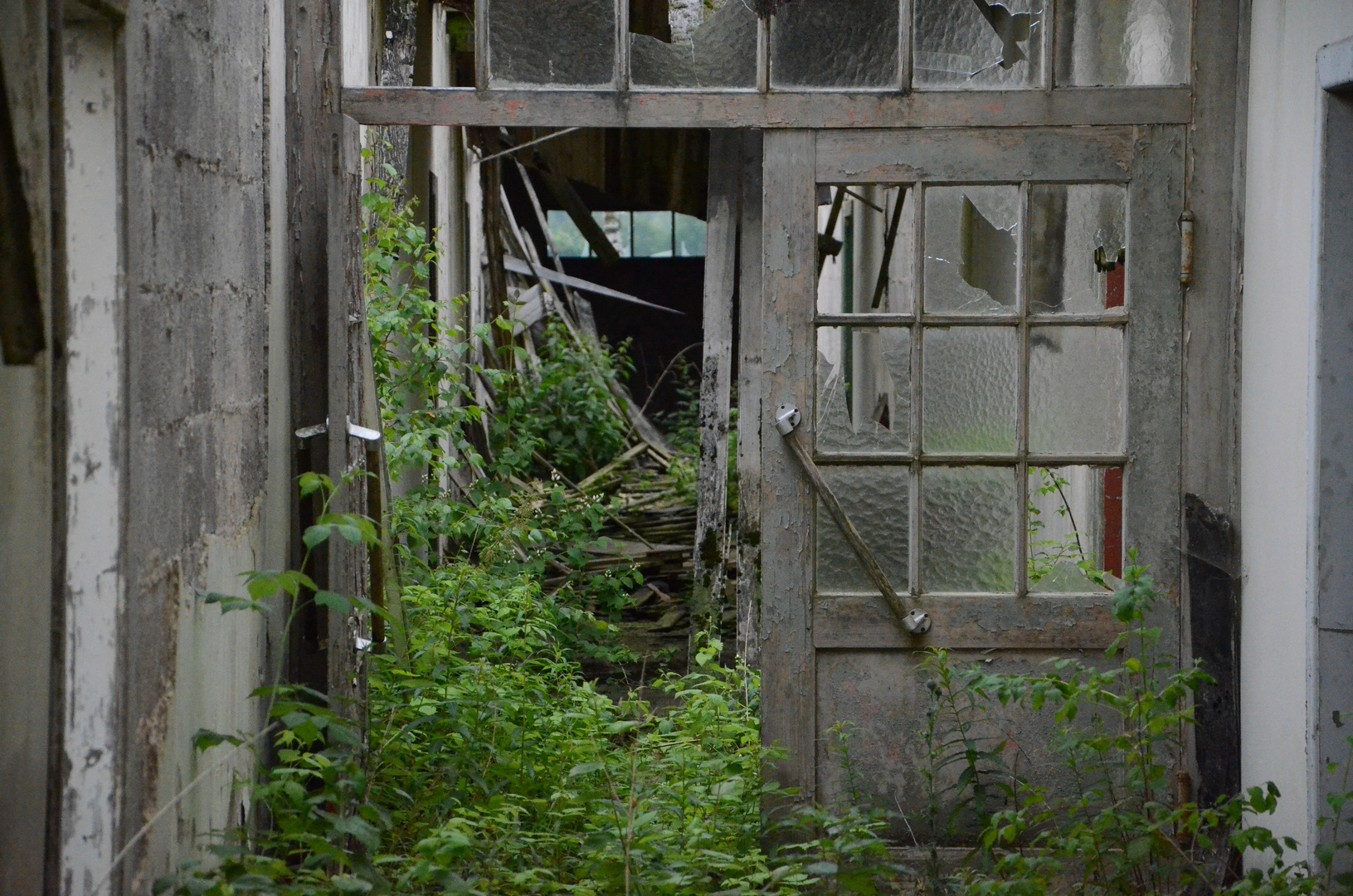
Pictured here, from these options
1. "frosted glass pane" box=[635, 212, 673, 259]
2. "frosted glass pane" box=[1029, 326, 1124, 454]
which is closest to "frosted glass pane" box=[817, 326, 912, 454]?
"frosted glass pane" box=[1029, 326, 1124, 454]

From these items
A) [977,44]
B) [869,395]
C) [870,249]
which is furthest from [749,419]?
[977,44]

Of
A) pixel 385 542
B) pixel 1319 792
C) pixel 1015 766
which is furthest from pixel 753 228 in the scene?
pixel 1319 792

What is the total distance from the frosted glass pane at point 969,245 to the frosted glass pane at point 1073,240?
0.07m

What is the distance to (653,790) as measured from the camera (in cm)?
381

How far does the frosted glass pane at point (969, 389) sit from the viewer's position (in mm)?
3381

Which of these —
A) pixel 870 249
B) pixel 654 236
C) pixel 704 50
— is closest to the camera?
pixel 704 50

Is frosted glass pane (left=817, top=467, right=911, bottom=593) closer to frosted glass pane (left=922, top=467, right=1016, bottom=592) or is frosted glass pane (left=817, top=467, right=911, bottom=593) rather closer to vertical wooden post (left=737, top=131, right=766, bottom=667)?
frosted glass pane (left=922, top=467, right=1016, bottom=592)

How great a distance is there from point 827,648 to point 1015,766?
0.60 m

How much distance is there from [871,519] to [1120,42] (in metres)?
1.47

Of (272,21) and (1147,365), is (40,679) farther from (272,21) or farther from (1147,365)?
(1147,365)

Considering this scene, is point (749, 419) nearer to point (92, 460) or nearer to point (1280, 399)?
point (1280, 399)

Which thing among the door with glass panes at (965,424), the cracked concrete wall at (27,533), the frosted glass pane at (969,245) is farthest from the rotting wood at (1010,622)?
the cracked concrete wall at (27,533)

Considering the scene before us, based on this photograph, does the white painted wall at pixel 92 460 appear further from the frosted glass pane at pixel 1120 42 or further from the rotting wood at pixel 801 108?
the frosted glass pane at pixel 1120 42

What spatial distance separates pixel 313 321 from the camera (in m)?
3.53
